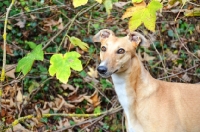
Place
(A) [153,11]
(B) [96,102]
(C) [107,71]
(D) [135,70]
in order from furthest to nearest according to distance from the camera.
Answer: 1. (B) [96,102]
2. (D) [135,70]
3. (C) [107,71]
4. (A) [153,11]

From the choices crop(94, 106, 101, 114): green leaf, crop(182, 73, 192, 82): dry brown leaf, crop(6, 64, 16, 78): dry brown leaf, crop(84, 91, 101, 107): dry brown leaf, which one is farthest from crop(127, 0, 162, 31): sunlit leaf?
crop(182, 73, 192, 82): dry brown leaf

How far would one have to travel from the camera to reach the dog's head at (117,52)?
15.7 feet

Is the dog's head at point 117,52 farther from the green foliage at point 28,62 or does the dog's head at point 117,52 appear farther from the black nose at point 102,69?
the green foliage at point 28,62

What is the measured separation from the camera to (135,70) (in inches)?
203

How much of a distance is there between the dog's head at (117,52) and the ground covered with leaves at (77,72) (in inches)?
53.4

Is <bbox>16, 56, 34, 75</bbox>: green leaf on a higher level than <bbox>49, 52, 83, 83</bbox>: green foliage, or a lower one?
lower

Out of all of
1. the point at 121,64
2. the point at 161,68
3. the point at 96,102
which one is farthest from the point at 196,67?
the point at 121,64

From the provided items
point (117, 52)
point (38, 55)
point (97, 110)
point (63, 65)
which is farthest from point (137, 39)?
point (97, 110)

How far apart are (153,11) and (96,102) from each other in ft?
12.8

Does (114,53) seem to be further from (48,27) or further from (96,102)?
(48,27)

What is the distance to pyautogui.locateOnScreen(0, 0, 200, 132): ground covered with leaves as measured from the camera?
7059mm

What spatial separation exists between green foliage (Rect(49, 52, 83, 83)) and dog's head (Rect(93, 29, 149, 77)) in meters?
0.84

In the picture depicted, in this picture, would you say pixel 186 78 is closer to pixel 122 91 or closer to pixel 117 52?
pixel 122 91

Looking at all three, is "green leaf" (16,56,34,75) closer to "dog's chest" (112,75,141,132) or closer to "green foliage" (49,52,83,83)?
"green foliage" (49,52,83,83)
